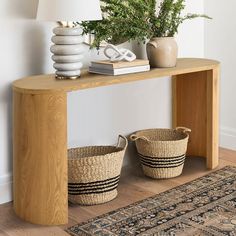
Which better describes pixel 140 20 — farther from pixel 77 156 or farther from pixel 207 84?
pixel 77 156

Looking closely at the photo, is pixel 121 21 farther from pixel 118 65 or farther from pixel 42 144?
pixel 42 144

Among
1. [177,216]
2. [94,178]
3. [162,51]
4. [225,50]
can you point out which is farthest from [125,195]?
[225,50]

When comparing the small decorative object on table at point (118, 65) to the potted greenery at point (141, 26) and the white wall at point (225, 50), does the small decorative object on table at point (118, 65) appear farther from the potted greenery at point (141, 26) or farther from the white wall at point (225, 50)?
the white wall at point (225, 50)

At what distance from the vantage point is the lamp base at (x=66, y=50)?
2.27 meters

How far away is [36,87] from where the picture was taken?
2117 mm

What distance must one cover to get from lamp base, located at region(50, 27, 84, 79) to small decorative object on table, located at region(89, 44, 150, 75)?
0.17 m

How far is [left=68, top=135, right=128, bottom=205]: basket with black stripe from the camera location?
2348 mm

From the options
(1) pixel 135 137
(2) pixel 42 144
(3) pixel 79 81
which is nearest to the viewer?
(2) pixel 42 144

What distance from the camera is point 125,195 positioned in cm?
256

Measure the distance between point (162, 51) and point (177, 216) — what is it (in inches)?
36.9

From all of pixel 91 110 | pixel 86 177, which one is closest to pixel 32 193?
pixel 86 177

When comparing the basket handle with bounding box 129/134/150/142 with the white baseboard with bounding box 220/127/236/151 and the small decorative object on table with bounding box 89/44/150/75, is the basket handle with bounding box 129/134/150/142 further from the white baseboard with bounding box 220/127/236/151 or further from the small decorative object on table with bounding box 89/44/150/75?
the white baseboard with bounding box 220/127/236/151

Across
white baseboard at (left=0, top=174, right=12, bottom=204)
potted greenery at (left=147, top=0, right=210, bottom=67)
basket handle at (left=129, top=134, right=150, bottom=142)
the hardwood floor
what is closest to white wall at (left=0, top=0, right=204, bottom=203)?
white baseboard at (left=0, top=174, right=12, bottom=204)

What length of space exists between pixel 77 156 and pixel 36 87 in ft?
2.09
